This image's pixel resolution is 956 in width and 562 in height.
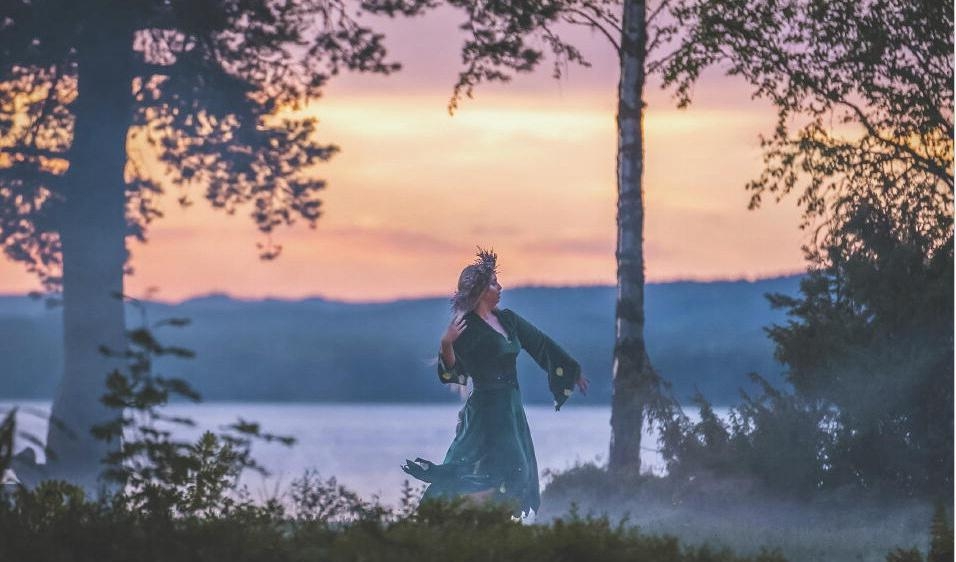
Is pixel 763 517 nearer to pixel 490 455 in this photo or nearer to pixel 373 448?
pixel 490 455

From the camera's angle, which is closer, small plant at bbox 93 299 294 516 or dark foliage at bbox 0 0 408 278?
small plant at bbox 93 299 294 516

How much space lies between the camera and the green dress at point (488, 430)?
1404 cm

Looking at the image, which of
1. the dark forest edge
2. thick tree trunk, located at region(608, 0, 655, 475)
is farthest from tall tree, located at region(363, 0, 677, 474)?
the dark forest edge

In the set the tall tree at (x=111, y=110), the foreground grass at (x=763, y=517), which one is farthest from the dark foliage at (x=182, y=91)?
the foreground grass at (x=763, y=517)

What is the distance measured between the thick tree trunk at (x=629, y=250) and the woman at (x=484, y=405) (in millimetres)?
5727

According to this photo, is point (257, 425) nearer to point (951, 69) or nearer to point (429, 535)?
point (429, 535)

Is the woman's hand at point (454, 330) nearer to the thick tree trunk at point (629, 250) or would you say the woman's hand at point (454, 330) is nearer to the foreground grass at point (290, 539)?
the foreground grass at point (290, 539)

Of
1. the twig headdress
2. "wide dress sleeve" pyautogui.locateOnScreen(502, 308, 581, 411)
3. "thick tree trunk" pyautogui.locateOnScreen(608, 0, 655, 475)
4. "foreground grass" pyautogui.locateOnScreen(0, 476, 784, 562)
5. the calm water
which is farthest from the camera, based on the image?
the calm water

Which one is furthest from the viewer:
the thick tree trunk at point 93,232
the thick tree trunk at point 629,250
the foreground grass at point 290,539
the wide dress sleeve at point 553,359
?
the thick tree trunk at point 93,232

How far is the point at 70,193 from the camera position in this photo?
23.1m

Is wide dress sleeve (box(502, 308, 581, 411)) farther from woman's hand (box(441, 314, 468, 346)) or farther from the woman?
woman's hand (box(441, 314, 468, 346))

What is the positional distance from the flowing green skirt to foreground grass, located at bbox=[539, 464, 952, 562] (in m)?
0.85

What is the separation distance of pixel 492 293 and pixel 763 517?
16.2ft

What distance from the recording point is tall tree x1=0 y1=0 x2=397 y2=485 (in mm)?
22672
